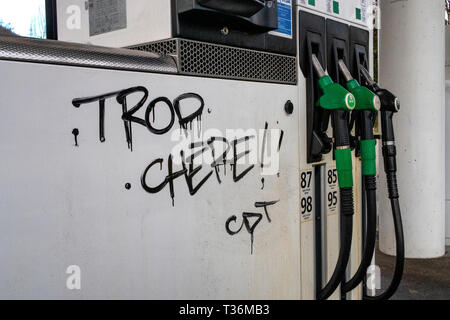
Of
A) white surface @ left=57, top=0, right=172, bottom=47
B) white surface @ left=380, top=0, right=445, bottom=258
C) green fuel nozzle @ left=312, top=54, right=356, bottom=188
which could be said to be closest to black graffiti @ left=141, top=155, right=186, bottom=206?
white surface @ left=57, top=0, right=172, bottom=47

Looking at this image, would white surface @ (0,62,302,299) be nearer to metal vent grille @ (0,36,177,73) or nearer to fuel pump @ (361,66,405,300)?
metal vent grille @ (0,36,177,73)

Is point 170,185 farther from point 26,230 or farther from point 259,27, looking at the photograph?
point 259,27

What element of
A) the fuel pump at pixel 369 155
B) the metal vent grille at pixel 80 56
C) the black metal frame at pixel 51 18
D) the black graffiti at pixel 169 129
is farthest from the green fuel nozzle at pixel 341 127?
→ the black metal frame at pixel 51 18

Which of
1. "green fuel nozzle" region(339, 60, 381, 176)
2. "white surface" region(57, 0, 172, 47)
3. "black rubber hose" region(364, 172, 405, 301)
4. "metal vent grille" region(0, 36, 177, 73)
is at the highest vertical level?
"white surface" region(57, 0, 172, 47)

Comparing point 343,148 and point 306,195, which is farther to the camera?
point 306,195

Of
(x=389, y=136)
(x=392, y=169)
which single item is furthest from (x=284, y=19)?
(x=392, y=169)

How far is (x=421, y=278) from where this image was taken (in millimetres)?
4320

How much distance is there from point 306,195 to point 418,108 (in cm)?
317

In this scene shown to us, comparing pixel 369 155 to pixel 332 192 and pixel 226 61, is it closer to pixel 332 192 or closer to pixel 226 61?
pixel 332 192

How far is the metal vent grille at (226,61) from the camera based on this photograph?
1.57 meters

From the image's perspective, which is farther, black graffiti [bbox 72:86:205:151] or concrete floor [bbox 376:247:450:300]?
concrete floor [bbox 376:247:450:300]

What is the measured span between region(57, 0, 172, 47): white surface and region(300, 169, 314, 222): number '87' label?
805mm

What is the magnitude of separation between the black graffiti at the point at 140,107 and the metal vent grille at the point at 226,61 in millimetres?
109

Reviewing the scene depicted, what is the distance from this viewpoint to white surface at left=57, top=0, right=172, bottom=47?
158cm
